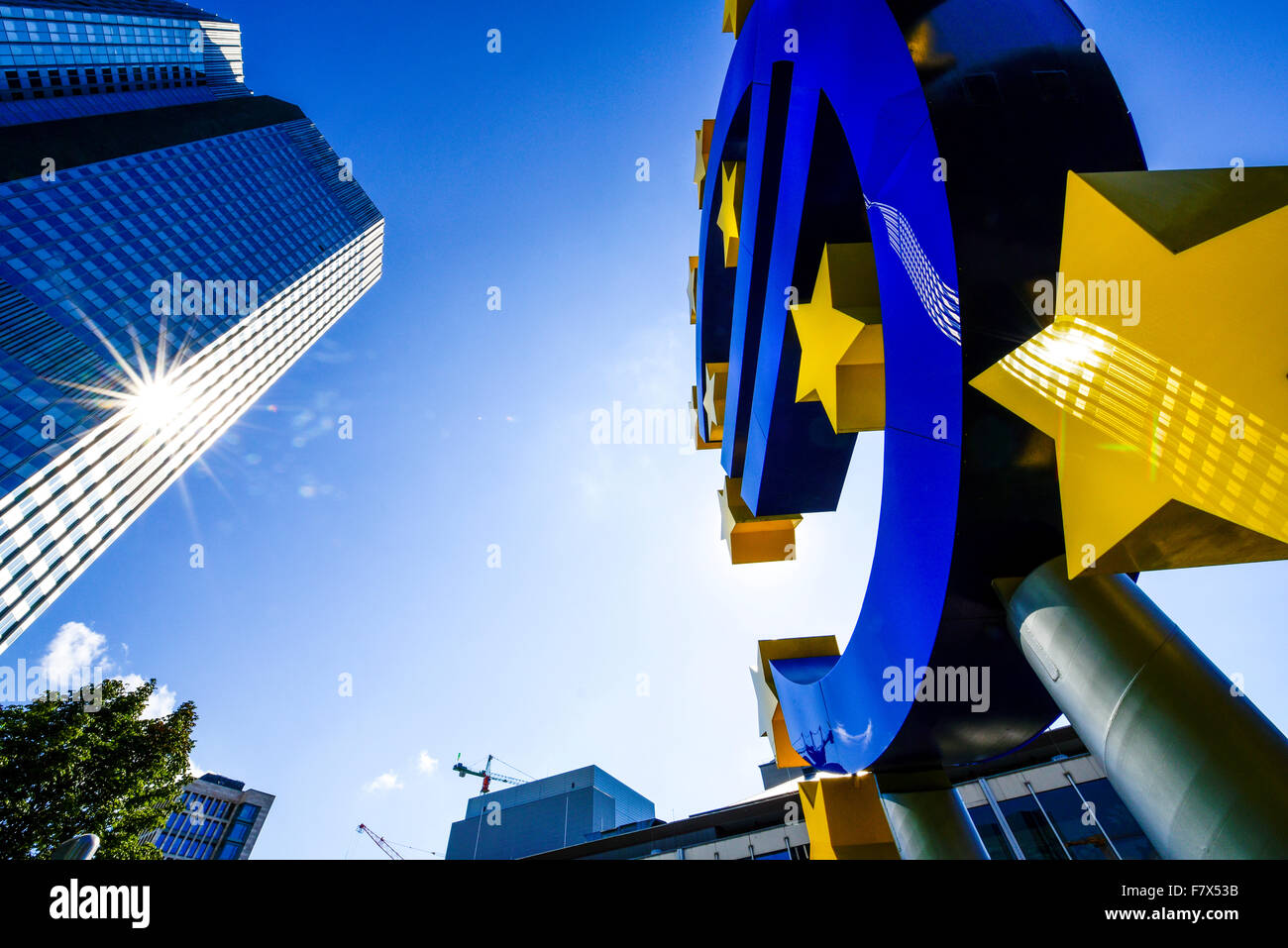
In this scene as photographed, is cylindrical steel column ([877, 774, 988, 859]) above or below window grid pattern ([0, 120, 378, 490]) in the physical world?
below

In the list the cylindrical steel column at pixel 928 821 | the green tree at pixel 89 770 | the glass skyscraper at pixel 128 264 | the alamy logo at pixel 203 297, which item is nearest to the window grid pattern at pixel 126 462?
the glass skyscraper at pixel 128 264

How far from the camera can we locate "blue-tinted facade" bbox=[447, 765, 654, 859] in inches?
2110

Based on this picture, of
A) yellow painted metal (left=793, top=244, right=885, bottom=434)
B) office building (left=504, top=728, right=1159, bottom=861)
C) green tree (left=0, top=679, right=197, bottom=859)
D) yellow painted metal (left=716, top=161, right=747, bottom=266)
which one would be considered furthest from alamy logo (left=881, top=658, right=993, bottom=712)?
green tree (left=0, top=679, right=197, bottom=859)

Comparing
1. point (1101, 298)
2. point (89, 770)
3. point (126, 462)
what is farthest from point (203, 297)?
point (1101, 298)

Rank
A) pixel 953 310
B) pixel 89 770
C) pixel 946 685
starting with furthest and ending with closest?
pixel 89 770 < pixel 946 685 < pixel 953 310

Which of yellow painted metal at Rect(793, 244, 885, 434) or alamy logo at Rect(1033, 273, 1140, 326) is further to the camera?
yellow painted metal at Rect(793, 244, 885, 434)

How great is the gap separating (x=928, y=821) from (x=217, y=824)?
10440 centimetres

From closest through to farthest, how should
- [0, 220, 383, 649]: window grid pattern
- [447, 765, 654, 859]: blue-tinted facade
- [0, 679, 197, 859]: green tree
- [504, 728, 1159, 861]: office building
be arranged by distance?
1. [0, 679, 197, 859]: green tree
2. [504, 728, 1159, 861]: office building
3. [0, 220, 383, 649]: window grid pattern
4. [447, 765, 654, 859]: blue-tinted facade

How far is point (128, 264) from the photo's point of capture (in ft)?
194

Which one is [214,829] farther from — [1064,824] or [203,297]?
[1064,824]

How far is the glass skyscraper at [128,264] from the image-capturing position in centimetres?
4800

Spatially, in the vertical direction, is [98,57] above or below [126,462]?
above
